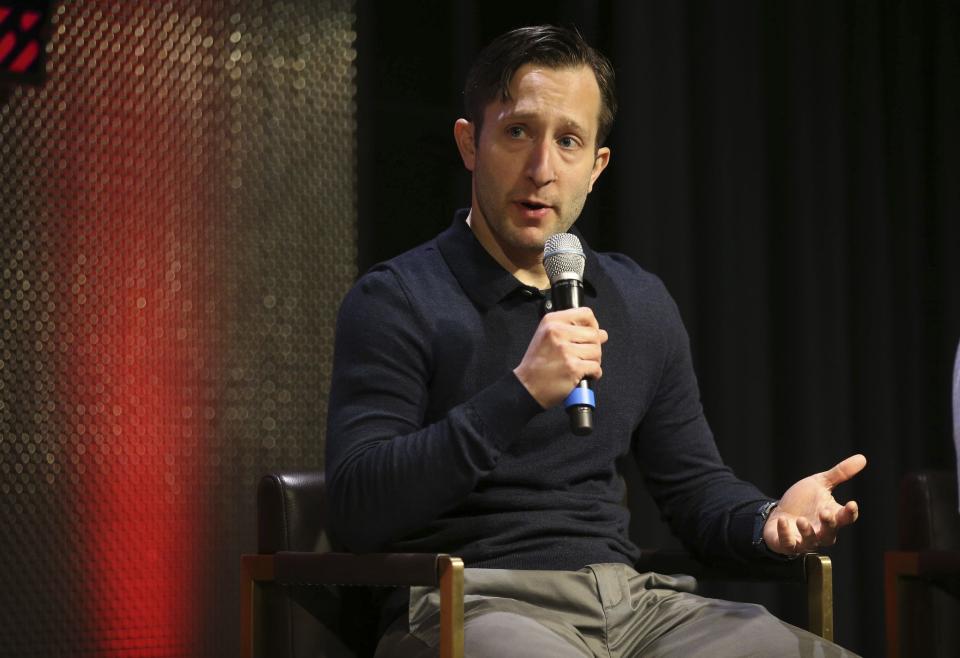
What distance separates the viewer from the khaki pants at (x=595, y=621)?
1.72 m

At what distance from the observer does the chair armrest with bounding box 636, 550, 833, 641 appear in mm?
1857

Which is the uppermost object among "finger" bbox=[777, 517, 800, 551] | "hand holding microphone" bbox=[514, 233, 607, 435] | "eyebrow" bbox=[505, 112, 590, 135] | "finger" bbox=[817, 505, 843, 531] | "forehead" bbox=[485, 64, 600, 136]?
"forehead" bbox=[485, 64, 600, 136]

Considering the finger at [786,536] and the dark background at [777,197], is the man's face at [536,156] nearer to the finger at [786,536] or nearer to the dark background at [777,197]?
the finger at [786,536]

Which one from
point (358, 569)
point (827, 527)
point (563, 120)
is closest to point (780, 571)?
point (827, 527)

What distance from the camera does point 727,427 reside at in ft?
11.2

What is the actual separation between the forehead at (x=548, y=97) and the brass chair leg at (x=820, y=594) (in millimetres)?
761

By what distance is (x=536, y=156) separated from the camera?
1958 millimetres

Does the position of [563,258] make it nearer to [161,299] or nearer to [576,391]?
[576,391]

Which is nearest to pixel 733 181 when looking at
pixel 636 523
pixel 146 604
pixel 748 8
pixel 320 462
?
pixel 748 8

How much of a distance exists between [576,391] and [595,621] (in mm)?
383

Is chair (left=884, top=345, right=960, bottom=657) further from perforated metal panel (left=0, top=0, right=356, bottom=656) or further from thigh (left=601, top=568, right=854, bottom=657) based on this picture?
perforated metal panel (left=0, top=0, right=356, bottom=656)

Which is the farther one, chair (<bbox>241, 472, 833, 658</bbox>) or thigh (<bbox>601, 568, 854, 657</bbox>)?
chair (<bbox>241, 472, 833, 658</bbox>)

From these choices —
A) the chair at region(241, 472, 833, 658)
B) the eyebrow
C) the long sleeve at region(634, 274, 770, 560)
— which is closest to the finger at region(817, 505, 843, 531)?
the chair at region(241, 472, 833, 658)

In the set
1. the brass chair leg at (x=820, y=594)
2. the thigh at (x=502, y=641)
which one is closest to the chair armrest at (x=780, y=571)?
the brass chair leg at (x=820, y=594)
